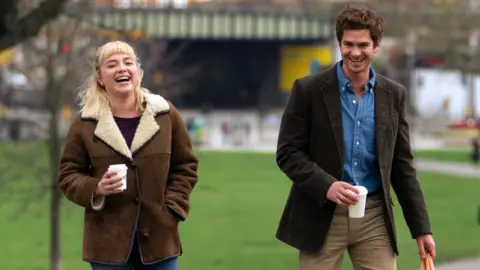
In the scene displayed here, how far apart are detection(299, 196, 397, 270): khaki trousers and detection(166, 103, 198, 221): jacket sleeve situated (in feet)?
2.08

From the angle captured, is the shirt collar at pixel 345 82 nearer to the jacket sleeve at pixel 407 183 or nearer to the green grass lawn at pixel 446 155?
the jacket sleeve at pixel 407 183

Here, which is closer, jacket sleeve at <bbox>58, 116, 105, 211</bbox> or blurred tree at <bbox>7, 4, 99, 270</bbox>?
jacket sleeve at <bbox>58, 116, 105, 211</bbox>

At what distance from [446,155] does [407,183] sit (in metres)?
34.4

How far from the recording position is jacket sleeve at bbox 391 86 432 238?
16.0 feet

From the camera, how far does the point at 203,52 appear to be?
259ft

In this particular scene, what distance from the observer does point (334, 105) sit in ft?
15.6

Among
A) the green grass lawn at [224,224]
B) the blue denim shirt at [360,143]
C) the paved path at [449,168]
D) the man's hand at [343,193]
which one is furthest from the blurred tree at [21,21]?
the paved path at [449,168]

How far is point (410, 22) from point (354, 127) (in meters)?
57.8

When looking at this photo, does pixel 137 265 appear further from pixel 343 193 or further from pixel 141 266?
pixel 343 193

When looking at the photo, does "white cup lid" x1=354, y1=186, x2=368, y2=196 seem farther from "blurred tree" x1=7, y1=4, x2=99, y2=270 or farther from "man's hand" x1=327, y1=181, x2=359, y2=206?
"blurred tree" x1=7, y1=4, x2=99, y2=270

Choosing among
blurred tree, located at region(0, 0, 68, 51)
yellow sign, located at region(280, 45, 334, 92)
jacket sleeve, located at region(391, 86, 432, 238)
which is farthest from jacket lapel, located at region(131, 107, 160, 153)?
→ yellow sign, located at region(280, 45, 334, 92)

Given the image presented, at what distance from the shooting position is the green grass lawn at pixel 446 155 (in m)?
36.6

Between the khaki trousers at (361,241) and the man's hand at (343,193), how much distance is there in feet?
0.67

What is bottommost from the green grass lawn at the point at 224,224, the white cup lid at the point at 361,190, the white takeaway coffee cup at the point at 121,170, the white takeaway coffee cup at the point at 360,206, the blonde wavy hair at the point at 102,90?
the green grass lawn at the point at 224,224
